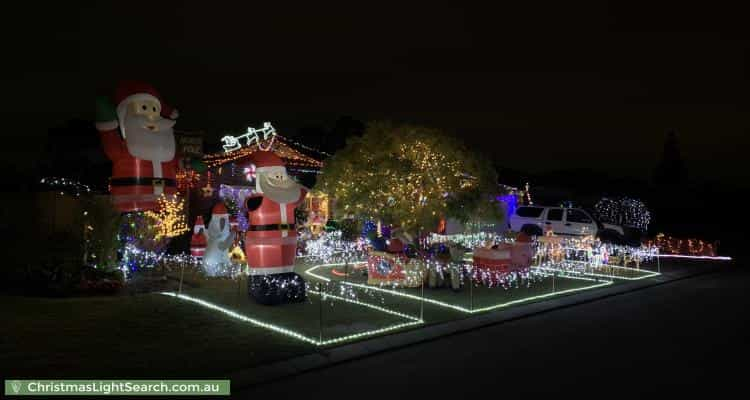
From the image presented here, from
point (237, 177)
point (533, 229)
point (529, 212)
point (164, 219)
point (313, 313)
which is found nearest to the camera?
point (313, 313)

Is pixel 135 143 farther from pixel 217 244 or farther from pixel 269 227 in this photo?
pixel 217 244

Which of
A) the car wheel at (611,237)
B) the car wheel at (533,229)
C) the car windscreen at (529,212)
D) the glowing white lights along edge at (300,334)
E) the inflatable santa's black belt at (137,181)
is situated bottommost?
the glowing white lights along edge at (300,334)

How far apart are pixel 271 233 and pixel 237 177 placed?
12372mm

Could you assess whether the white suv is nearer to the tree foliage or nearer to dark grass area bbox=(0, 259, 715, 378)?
the tree foliage

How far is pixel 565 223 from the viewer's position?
22.0 m

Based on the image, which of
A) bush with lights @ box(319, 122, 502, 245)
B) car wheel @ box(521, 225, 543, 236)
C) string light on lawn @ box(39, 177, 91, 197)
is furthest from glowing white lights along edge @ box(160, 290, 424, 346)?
car wheel @ box(521, 225, 543, 236)

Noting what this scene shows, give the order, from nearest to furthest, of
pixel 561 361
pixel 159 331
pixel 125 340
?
pixel 561 361
pixel 125 340
pixel 159 331

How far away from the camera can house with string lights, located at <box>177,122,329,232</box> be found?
62.7ft

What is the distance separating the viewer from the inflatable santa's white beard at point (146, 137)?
7.75 m

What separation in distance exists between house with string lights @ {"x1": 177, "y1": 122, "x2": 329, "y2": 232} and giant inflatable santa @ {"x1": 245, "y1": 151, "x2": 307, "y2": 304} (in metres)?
9.29

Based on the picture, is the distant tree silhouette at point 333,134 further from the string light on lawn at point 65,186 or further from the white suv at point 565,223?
the string light on lawn at point 65,186

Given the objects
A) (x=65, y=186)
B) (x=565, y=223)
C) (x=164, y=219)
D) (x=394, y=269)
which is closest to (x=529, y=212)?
→ (x=565, y=223)

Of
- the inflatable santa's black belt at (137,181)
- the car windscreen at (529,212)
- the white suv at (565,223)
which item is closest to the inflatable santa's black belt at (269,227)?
the inflatable santa's black belt at (137,181)

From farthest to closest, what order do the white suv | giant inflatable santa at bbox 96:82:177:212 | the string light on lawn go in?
the white suv → the string light on lawn → giant inflatable santa at bbox 96:82:177:212
